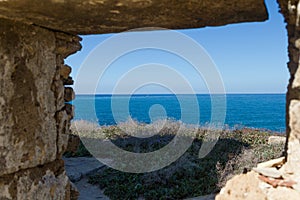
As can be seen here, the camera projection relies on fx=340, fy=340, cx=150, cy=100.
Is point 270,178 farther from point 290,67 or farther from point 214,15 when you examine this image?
point 214,15

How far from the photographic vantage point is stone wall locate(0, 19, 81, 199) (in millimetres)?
1848

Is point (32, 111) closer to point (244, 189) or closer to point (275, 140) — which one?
point (244, 189)

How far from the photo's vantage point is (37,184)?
6.73 ft

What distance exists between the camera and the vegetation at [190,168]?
5.05 meters

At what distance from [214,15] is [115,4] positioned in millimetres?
488

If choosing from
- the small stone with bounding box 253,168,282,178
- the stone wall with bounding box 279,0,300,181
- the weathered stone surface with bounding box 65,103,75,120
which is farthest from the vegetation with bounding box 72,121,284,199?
the stone wall with bounding box 279,0,300,181

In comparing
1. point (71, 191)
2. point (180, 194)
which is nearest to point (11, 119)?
point (71, 191)

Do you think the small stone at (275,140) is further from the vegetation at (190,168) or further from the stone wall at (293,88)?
the stone wall at (293,88)

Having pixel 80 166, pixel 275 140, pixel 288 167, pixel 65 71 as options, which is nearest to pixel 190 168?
pixel 80 166

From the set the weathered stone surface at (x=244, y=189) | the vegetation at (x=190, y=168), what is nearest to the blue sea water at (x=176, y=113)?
the vegetation at (x=190, y=168)

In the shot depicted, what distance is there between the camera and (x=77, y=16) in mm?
1741

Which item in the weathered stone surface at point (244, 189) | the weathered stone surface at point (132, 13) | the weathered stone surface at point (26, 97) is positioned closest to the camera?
the weathered stone surface at point (244, 189)

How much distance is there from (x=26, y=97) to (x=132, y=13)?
0.81m

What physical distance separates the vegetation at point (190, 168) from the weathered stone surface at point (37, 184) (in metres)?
2.78
